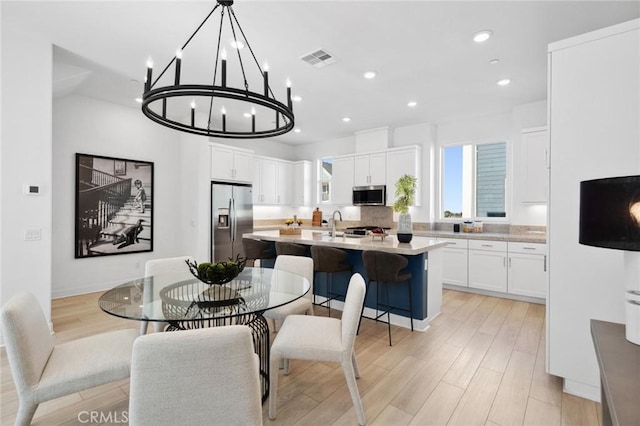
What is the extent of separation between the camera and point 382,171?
5941 millimetres

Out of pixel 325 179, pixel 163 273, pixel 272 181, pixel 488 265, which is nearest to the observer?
pixel 163 273

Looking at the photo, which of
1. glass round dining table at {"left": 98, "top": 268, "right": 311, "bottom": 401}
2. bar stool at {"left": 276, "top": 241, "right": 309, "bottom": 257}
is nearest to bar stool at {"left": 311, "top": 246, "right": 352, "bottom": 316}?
bar stool at {"left": 276, "top": 241, "right": 309, "bottom": 257}

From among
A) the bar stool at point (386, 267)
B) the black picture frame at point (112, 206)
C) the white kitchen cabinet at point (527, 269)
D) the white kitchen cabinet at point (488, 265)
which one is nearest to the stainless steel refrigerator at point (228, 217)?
the black picture frame at point (112, 206)

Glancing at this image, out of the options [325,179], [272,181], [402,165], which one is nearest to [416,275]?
[402,165]

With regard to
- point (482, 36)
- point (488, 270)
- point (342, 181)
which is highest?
point (482, 36)

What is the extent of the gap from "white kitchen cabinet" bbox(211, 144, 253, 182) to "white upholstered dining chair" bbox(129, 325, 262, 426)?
467 cm

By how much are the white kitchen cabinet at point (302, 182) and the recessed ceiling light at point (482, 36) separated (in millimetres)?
4846

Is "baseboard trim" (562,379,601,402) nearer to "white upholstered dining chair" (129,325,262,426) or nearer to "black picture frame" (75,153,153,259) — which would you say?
"white upholstered dining chair" (129,325,262,426)

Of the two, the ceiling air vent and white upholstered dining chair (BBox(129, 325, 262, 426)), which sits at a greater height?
the ceiling air vent

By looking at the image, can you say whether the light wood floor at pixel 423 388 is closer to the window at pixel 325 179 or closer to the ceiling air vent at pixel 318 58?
the ceiling air vent at pixel 318 58

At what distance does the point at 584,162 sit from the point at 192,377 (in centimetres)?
263

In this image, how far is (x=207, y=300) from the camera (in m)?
1.87

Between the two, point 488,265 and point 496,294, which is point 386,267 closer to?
point 488,265

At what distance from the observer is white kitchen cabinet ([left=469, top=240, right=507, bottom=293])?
4438 mm
